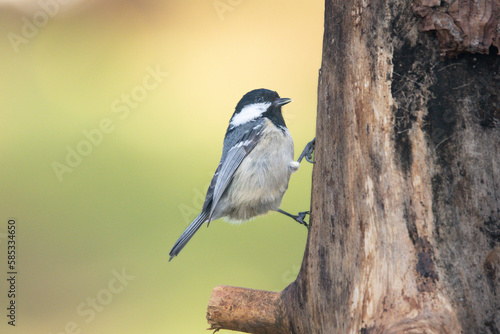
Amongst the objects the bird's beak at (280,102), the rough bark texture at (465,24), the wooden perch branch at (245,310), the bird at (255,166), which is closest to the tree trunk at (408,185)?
the rough bark texture at (465,24)

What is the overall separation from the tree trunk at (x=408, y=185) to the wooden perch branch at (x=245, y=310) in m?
0.39

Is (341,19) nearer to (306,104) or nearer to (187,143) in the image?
(306,104)

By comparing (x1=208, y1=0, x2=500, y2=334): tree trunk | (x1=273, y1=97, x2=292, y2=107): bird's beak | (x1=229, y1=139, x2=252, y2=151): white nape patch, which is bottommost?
(x1=208, y1=0, x2=500, y2=334): tree trunk

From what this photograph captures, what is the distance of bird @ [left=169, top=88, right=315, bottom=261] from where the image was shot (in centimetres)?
314

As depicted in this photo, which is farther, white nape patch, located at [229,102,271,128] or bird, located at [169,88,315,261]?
white nape patch, located at [229,102,271,128]

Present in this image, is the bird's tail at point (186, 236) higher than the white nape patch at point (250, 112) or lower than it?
lower

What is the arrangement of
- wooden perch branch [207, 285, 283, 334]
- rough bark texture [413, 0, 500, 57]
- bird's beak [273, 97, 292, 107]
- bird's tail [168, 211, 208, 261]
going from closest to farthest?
rough bark texture [413, 0, 500, 57], wooden perch branch [207, 285, 283, 334], bird's tail [168, 211, 208, 261], bird's beak [273, 97, 292, 107]

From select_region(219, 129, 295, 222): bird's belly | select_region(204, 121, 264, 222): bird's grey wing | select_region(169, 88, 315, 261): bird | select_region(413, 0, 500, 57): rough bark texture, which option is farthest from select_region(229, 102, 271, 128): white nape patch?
select_region(413, 0, 500, 57): rough bark texture

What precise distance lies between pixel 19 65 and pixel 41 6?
116 centimetres

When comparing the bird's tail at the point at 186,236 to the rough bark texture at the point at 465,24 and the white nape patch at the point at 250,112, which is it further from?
the rough bark texture at the point at 465,24

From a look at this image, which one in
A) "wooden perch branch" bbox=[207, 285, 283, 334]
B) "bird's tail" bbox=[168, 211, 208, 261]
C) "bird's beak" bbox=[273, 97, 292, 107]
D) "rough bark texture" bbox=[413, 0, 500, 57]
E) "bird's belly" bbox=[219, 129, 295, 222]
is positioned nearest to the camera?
"rough bark texture" bbox=[413, 0, 500, 57]

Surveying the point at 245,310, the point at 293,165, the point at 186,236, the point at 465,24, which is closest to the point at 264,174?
the point at 293,165

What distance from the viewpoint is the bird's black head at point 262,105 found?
3.27 m

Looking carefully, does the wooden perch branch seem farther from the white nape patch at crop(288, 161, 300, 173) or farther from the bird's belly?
the white nape patch at crop(288, 161, 300, 173)
